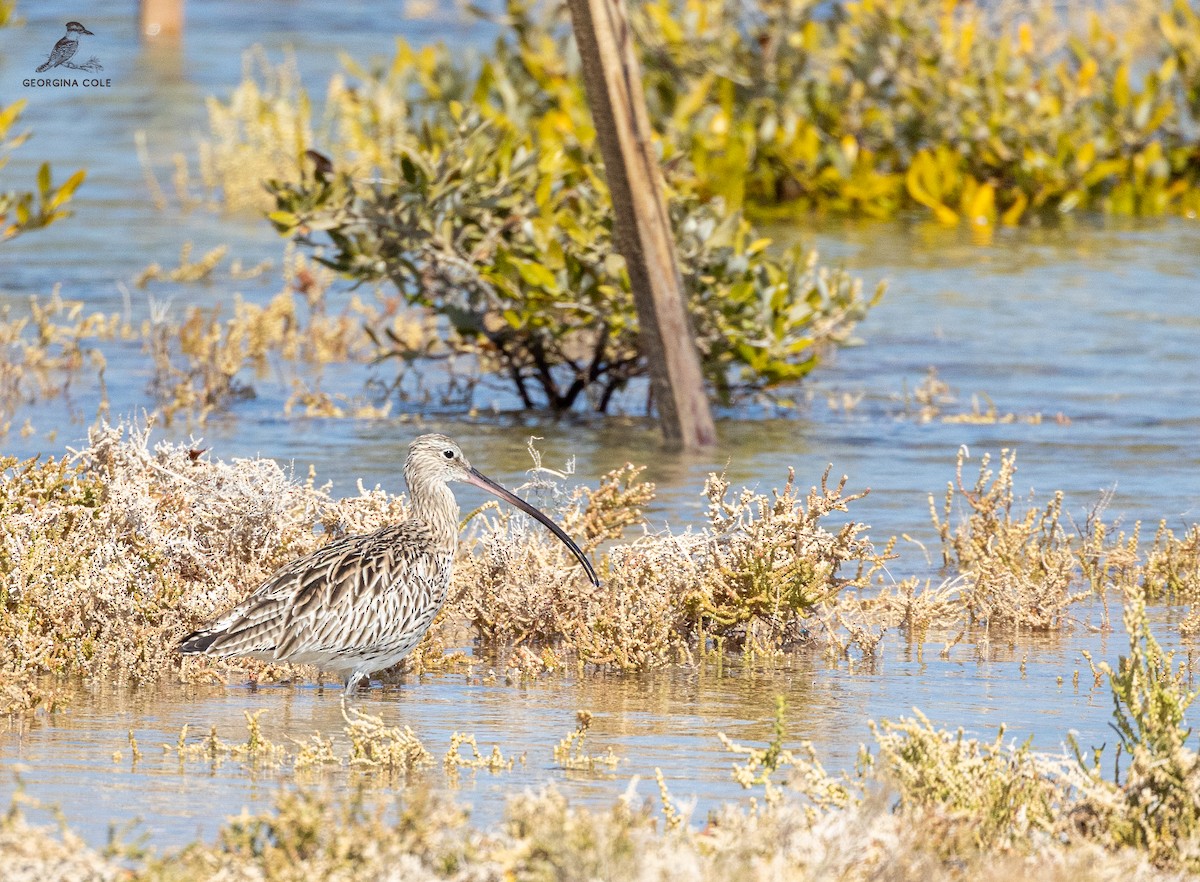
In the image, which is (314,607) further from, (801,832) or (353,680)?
(801,832)

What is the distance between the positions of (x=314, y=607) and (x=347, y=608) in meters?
0.10

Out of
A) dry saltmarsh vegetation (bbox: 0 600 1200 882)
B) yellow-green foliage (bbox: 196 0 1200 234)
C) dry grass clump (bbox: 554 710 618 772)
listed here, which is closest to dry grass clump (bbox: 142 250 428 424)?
yellow-green foliage (bbox: 196 0 1200 234)

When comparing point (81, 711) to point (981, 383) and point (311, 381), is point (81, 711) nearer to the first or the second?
point (311, 381)

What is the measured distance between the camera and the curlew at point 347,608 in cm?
604

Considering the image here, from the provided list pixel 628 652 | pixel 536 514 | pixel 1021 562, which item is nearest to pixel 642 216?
pixel 1021 562

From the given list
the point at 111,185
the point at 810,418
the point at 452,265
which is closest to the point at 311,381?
the point at 452,265

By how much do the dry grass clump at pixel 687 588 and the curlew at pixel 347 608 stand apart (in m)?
0.16

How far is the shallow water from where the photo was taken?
17.9ft

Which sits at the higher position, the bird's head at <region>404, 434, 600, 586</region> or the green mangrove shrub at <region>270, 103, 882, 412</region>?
the green mangrove shrub at <region>270, 103, 882, 412</region>

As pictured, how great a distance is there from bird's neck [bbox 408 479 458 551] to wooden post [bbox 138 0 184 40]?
86.9 feet

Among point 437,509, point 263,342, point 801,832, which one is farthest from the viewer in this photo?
point 263,342

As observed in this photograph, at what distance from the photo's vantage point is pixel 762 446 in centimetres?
1086

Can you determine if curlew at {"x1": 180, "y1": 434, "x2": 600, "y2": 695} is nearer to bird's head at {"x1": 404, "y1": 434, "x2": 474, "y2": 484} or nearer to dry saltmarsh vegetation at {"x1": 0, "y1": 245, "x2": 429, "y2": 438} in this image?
bird's head at {"x1": 404, "y1": 434, "x2": 474, "y2": 484}

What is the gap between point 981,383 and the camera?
12812 millimetres
